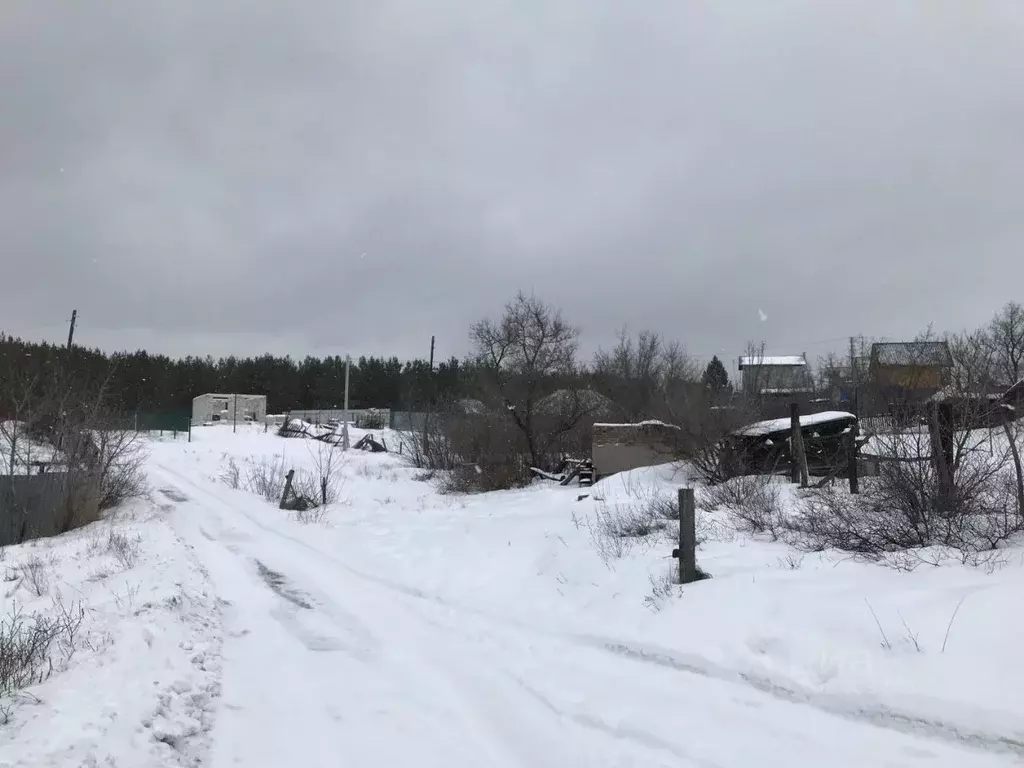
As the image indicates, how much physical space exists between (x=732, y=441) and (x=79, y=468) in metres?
16.4

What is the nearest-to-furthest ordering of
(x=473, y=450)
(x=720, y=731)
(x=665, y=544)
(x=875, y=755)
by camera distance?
1. (x=875, y=755)
2. (x=720, y=731)
3. (x=665, y=544)
4. (x=473, y=450)

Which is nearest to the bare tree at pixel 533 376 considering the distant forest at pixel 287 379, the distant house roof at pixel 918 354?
the distant house roof at pixel 918 354

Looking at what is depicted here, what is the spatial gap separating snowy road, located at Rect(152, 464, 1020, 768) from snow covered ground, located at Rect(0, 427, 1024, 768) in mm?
20

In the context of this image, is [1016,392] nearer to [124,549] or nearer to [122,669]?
[122,669]

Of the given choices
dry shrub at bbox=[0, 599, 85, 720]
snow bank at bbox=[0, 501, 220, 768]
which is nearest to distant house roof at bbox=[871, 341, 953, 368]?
snow bank at bbox=[0, 501, 220, 768]

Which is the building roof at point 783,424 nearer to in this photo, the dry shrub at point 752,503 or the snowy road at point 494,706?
the dry shrub at point 752,503

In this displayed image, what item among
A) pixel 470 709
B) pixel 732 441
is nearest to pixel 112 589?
pixel 470 709

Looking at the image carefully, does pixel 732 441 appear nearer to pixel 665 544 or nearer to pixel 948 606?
pixel 665 544

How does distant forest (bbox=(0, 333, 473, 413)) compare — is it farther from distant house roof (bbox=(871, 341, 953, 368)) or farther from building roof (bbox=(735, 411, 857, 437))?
building roof (bbox=(735, 411, 857, 437))

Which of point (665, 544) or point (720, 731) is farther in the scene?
point (665, 544)

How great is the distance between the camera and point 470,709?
211 inches

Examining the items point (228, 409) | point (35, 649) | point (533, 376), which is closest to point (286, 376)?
point (228, 409)

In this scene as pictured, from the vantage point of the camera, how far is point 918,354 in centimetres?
1636

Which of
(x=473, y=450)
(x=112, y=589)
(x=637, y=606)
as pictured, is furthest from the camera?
(x=473, y=450)
